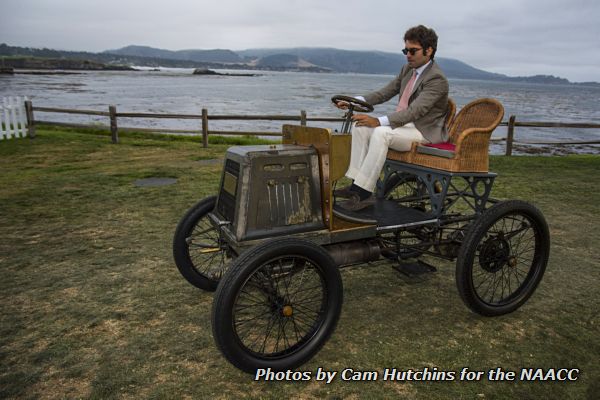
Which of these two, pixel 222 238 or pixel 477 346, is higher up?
pixel 222 238

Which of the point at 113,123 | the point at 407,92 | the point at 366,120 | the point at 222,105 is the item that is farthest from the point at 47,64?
the point at 366,120

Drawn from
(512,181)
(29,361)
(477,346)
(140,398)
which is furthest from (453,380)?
(512,181)

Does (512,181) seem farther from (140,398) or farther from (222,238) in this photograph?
(140,398)

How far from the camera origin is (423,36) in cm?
390

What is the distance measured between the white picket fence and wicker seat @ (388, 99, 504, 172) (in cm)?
1311

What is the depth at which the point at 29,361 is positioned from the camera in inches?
106

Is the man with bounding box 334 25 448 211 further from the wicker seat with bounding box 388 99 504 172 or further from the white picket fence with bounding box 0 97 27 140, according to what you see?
the white picket fence with bounding box 0 97 27 140

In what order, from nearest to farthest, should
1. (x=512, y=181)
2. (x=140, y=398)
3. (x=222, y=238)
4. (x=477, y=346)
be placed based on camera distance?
(x=140, y=398), (x=477, y=346), (x=222, y=238), (x=512, y=181)

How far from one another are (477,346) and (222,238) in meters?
1.99

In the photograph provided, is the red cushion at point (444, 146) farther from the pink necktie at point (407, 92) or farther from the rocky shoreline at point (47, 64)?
the rocky shoreline at point (47, 64)

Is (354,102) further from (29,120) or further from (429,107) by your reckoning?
(29,120)

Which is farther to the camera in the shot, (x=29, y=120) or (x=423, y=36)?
(x=29, y=120)

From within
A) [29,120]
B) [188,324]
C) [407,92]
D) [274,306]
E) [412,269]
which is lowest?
[188,324]

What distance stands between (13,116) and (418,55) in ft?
44.1
